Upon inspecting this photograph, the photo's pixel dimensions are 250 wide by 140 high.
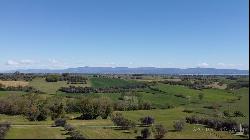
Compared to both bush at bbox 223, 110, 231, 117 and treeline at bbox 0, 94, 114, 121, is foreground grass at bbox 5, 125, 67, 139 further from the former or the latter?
treeline at bbox 0, 94, 114, 121

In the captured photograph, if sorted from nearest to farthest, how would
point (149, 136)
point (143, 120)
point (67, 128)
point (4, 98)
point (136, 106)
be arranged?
point (149, 136)
point (67, 128)
point (143, 120)
point (4, 98)
point (136, 106)

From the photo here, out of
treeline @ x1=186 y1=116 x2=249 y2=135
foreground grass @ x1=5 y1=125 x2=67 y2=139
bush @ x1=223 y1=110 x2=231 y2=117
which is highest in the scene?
bush @ x1=223 y1=110 x2=231 y2=117

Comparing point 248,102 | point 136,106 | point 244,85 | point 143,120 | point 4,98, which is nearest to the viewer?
point 248,102

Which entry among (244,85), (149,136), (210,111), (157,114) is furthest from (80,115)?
(244,85)

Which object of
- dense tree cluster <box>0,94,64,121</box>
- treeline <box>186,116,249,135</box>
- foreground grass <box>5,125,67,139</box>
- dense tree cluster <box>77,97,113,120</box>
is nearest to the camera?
foreground grass <box>5,125,67,139</box>

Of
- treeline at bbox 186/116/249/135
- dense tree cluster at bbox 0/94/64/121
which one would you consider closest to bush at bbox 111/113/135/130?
treeline at bbox 186/116/249/135

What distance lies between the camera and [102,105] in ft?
515

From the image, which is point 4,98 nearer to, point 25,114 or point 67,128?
point 25,114

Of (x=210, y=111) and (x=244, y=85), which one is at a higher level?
(x=244, y=85)

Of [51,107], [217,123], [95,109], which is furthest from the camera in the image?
[95,109]

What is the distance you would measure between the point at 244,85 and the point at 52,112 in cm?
10405

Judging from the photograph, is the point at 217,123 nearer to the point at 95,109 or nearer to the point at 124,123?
the point at 124,123

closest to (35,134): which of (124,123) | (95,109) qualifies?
(124,123)

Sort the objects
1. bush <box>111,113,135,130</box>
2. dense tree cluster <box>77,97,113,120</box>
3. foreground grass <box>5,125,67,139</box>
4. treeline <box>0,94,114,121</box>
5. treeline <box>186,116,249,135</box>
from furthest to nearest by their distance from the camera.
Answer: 1. dense tree cluster <box>77,97,113,120</box>
2. treeline <box>0,94,114,121</box>
3. bush <box>111,113,135,130</box>
4. treeline <box>186,116,249,135</box>
5. foreground grass <box>5,125,67,139</box>
